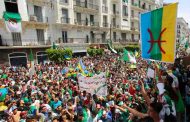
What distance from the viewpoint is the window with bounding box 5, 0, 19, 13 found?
2344 centimetres

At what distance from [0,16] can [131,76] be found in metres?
16.4

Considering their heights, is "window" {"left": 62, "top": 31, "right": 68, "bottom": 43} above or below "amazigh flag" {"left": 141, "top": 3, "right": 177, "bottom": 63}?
above

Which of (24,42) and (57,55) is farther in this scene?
(24,42)

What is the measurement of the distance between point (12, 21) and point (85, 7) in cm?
1309

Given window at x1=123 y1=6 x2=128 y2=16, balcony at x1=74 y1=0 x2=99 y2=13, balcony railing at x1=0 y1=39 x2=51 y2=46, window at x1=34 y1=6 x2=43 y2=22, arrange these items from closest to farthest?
1. balcony railing at x1=0 y1=39 x2=51 y2=46
2. window at x1=34 y1=6 x2=43 y2=22
3. balcony at x1=74 y1=0 x2=99 y2=13
4. window at x1=123 y1=6 x2=128 y2=16

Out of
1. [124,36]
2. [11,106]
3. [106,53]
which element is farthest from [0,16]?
[124,36]

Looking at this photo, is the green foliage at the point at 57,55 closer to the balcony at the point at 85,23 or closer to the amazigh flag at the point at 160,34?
the balcony at the point at 85,23

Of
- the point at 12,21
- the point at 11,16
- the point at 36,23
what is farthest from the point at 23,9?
the point at 12,21

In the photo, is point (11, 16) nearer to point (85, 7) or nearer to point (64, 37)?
point (64, 37)

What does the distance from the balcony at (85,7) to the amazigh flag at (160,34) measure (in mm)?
27145

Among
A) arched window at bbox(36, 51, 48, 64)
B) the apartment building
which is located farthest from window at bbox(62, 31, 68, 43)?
A: arched window at bbox(36, 51, 48, 64)

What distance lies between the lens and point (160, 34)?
15.9ft

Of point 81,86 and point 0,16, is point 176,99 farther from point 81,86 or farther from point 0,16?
point 0,16

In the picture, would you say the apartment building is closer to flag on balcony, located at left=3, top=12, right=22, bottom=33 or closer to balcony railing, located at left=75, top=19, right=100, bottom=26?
balcony railing, located at left=75, top=19, right=100, bottom=26
